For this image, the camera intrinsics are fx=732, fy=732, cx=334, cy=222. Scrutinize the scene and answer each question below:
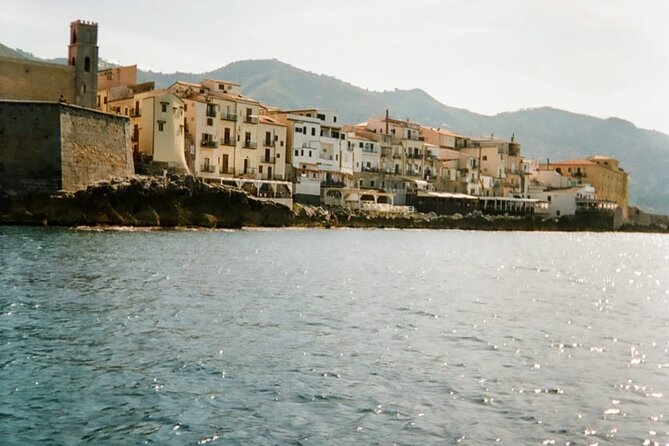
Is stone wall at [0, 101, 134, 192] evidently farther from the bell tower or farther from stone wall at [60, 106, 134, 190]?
the bell tower

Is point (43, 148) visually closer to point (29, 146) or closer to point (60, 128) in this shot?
point (29, 146)

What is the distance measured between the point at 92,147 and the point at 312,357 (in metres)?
45.1

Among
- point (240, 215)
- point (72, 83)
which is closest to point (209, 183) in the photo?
point (240, 215)

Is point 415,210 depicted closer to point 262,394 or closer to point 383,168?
point 383,168

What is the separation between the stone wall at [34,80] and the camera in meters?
61.2

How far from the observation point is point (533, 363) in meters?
18.8

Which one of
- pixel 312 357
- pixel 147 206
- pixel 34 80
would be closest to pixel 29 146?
pixel 147 206

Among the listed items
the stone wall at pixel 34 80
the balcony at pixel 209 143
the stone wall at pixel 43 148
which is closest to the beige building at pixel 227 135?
the balcony at pixel 209 143

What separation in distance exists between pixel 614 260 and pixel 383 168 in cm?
4138

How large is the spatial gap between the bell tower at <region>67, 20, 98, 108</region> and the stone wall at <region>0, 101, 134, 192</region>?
7946 millimetres

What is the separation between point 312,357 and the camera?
18.4 meters

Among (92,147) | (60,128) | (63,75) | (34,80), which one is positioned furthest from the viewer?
(63,75)

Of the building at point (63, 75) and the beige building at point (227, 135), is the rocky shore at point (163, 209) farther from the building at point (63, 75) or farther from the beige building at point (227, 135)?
the building at point (63, 75)

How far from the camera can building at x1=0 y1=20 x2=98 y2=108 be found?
61.6 m
